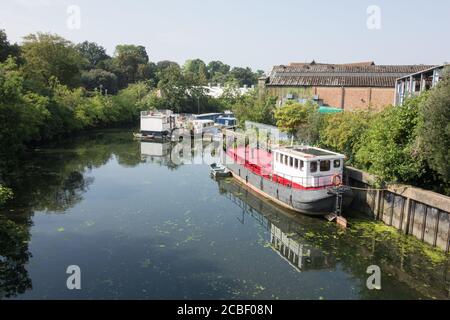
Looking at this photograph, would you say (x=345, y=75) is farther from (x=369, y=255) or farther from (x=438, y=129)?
(x=369, y=255)

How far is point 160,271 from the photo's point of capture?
56.3 feet

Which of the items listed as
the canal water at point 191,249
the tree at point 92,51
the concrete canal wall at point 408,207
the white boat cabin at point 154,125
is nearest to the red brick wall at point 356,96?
the white boat cabin at point 154,125

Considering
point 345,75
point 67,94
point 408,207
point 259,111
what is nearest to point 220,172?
point 408,207

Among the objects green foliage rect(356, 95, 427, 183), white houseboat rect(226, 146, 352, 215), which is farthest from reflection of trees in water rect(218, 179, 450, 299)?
green foliage rect(356, 95, 427, 183)

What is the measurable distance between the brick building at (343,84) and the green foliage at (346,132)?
2233 centimetres

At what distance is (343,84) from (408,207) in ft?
122

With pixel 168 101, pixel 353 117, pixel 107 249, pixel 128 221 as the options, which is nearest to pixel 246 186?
pixel 353 117

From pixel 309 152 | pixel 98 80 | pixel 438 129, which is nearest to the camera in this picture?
pixel 438 129

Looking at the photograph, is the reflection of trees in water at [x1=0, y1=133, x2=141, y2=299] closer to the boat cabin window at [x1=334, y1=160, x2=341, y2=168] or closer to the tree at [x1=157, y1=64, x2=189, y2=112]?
the boat cabin window at [x1=334, y1=160, x2=341, y2=168]

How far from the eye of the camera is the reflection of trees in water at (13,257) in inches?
622

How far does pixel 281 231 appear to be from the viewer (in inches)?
885

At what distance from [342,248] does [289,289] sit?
199 inches

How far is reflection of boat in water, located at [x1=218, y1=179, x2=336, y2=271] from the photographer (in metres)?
18.7

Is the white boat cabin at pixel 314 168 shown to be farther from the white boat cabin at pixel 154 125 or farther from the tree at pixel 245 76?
the tree at pixel 245 76
